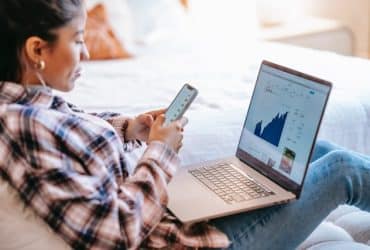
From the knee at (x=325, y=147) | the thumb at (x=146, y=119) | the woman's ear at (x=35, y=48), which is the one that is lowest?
the knee at (x=325, y=147)

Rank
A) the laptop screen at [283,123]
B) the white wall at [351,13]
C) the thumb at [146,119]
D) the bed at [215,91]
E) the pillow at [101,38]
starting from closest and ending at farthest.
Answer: the laptop screen at [283,123], the thumb at [146,119], the bed at [215,91], the pillow at [101,38], the white wall at [351,13]

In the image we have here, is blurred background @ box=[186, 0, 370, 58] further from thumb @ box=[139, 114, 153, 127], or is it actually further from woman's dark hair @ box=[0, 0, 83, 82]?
woman's dark hair @ box=[0, 0, 83, 82]

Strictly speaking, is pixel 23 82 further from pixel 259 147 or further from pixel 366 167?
pixel 366 167

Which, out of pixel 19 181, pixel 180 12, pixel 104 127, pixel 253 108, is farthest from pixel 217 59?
pixel 19 181

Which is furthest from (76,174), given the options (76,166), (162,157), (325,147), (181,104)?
(325,147)

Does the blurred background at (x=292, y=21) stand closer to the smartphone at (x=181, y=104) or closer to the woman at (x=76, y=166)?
the smartphone at (x=181, y=104)

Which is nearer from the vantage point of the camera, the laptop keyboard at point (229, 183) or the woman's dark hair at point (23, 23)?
the woman's dark hair at point (23, 23)

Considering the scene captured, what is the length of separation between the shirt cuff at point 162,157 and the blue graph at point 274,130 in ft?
0.89

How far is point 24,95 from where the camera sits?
0.94m

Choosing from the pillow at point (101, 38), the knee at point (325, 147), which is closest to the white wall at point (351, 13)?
A: the pillow at point (101, 38)

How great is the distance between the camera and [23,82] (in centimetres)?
95

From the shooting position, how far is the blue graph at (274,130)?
114cm

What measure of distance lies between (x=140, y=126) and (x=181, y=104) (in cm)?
18

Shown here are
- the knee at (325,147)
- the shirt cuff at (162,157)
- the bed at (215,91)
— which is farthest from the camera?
the bed at (215,91)
